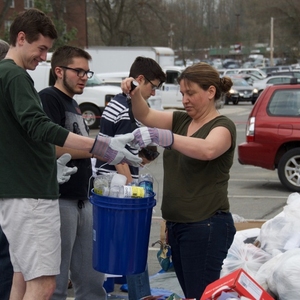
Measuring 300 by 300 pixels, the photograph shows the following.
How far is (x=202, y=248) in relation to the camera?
360cm

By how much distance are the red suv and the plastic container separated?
704cm

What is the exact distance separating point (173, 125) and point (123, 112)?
0.74 metres

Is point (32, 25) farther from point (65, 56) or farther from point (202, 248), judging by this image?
point (202, 248)

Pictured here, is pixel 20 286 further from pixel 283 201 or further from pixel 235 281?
pixel 283 201

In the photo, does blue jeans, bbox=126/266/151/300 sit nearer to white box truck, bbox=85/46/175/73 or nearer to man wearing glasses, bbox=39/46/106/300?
man wearing glasses, bbox=39/46/106/300

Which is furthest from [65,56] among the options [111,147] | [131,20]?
[131,20]

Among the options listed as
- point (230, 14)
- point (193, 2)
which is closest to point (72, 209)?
point (193, 2)

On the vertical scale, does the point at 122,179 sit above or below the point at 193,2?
below

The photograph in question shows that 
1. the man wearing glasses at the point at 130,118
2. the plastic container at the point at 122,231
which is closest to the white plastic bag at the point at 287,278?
the plastic container at the point at 122,231

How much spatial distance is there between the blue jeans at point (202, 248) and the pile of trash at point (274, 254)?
63 centimetres

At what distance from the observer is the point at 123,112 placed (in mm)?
4664

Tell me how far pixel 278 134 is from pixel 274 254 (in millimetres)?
5683

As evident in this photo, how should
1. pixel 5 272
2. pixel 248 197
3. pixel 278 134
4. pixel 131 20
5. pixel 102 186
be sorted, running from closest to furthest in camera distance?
pixel 102 186
pixel 5 272
pixel 248 197
pixel 278 134
pixel 131 20

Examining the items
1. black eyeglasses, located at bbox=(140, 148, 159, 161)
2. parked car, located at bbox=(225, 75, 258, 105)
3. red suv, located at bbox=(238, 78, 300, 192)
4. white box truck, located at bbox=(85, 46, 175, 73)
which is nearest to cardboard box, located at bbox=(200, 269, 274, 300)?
black eyeglasses, located at bbox=(140, 148, 159, 161)
